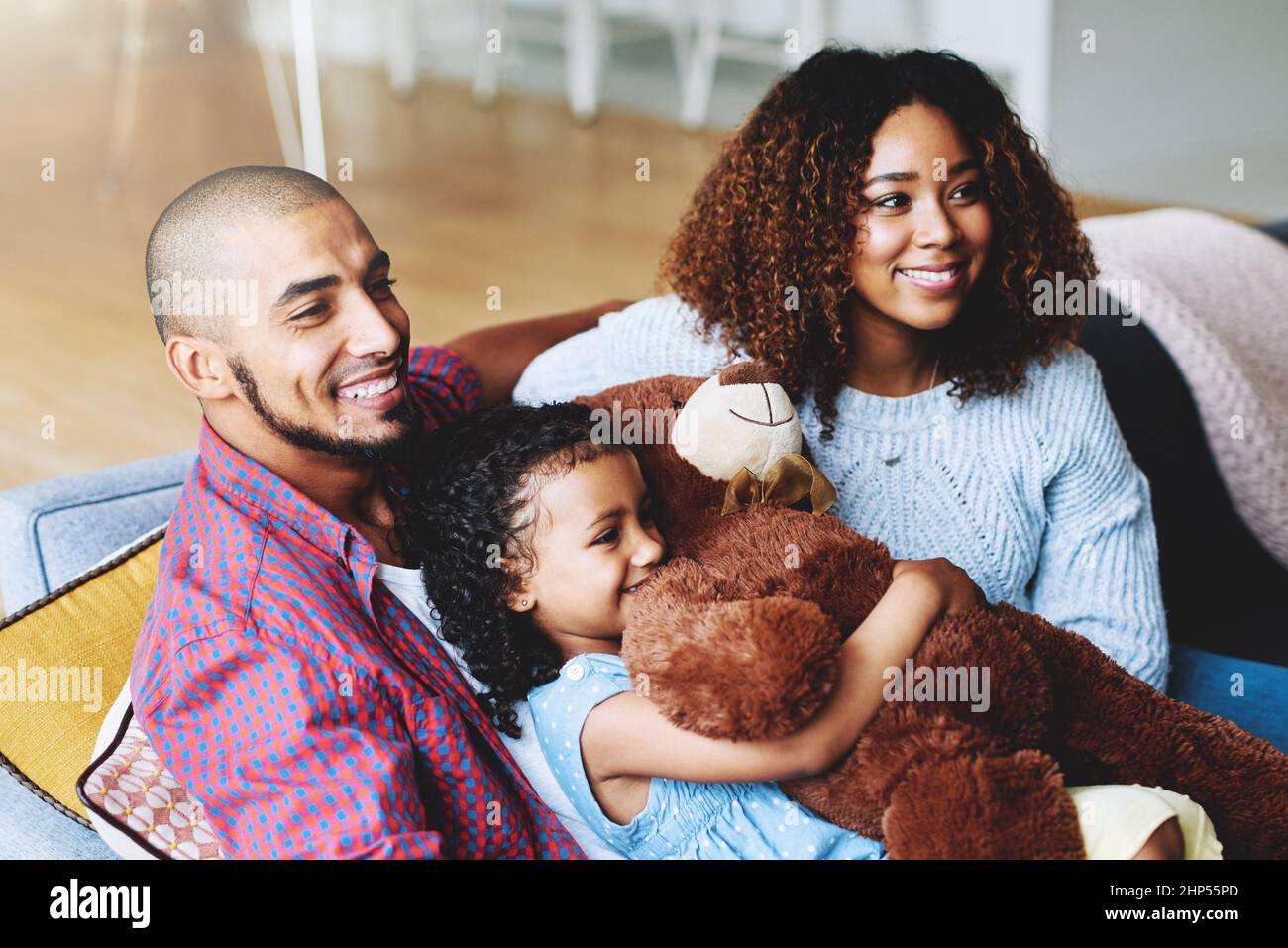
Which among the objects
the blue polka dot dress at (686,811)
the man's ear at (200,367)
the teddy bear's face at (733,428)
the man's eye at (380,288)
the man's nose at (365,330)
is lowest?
the blue polka dot dress at (686,811)

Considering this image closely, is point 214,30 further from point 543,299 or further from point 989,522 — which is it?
point 989,522

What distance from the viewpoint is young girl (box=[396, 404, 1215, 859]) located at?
108cm

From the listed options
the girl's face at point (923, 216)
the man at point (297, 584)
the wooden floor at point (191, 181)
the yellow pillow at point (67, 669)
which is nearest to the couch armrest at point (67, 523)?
the yellow pillow at point (67, 669)

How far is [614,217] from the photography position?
4.75m

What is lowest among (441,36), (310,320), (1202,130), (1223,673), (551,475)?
(1223,673)

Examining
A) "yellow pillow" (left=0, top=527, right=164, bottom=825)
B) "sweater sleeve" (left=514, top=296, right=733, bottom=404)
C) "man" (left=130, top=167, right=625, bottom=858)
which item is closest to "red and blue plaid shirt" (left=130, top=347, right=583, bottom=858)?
"man" (left=130, top=167, right=625, bottom=858)

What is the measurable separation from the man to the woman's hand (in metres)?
0.39

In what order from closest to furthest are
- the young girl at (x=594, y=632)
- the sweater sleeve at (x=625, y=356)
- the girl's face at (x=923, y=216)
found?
the young girl at (x=594, y=632), the girl's face at (x=923, y=216), the sweater sleeve at (x=625, y=356)

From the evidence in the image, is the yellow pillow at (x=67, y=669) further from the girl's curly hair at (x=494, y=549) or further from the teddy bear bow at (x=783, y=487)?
the teddy bear bow at (x=783, y=487)

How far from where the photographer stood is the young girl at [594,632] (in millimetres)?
1085

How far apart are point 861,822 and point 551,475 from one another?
1.32 ft

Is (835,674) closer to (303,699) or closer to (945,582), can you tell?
(945,582)
